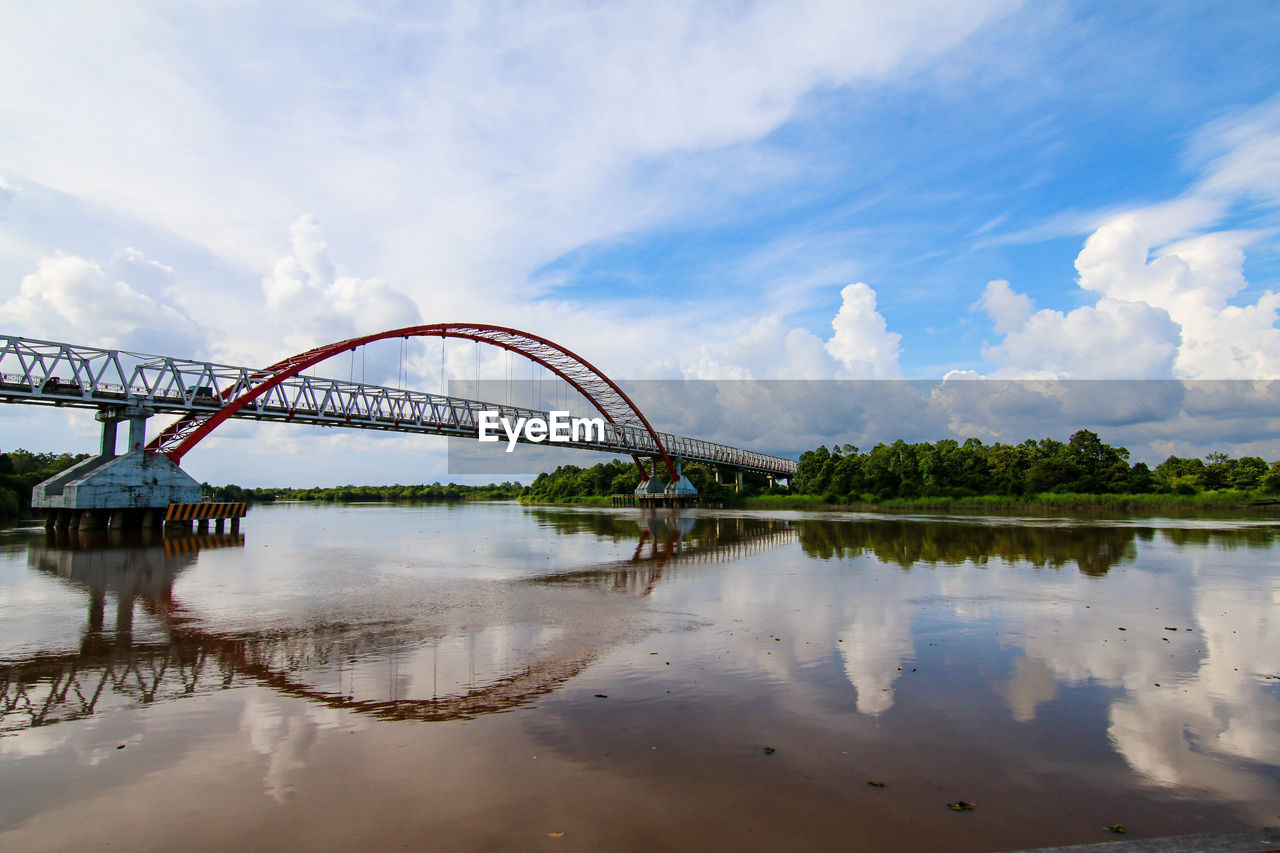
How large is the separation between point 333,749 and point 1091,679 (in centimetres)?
917

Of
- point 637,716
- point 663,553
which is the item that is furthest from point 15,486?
point 637,716

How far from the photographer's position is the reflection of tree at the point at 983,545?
21.8m

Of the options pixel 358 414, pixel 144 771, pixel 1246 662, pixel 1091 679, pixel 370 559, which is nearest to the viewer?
pixel 144 771

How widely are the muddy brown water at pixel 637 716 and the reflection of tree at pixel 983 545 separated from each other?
5588 millimetres

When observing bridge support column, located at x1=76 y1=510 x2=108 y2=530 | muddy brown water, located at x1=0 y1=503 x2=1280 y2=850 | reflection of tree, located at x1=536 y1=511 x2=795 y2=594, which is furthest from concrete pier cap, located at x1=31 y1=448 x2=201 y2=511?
reflection of tree, located at x1=536 y1=511 x2=795 y2=594

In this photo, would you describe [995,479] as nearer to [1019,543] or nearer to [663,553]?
[1019,543]

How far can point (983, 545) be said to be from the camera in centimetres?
2711

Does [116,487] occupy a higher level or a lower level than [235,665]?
higher

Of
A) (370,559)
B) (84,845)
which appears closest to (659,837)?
(84,845)

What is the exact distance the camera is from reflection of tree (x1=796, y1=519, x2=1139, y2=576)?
21.8m

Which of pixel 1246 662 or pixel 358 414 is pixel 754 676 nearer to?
pixel 1246 662

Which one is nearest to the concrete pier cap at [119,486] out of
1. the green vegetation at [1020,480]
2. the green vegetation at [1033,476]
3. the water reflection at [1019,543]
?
the water reflection at [1019,543]

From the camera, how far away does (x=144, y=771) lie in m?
5.73

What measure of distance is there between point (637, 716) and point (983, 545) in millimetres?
24794
